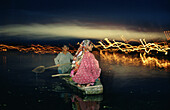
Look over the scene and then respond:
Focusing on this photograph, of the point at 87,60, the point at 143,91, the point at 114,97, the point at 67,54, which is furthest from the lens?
the point at 67,54

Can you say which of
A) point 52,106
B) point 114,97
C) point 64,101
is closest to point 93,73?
point 114,97

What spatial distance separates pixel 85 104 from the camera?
24.6ft

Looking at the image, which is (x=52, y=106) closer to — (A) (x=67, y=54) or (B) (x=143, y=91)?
(B) (x=143, y=91)

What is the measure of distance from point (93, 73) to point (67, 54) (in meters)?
5.54

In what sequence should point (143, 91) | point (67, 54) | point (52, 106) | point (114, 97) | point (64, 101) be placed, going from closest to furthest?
1. point (52, 106)
2. point (64, 101)
3. point (114, 97)
4. point (143, 91)
5. point (67, 54)

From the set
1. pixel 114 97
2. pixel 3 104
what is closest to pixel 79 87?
pixel 114 97

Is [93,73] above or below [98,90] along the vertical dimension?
above

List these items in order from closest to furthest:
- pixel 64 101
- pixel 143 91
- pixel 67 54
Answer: pixel 64 101
pixel 143 91
pixel 67 54

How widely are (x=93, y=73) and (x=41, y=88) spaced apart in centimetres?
268

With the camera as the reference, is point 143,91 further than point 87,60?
Yes

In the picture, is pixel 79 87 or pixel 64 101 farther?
pixel 79 87

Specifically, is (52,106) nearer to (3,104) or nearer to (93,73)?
(3,104)

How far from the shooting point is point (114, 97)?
Result: 28.7 feet

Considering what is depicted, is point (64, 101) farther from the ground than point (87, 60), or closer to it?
closer to it
